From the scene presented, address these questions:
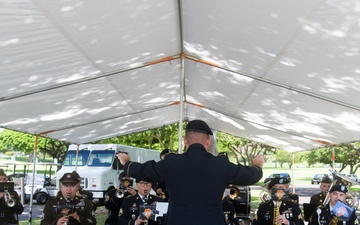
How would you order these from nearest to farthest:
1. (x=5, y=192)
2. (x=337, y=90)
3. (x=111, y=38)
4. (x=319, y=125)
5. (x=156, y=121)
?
(x=111, y=38) → (x=337, y=90) → (x=5, y=192) → (x=319, y=125) → (x=156, y=121)

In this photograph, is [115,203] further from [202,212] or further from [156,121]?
[156,121]

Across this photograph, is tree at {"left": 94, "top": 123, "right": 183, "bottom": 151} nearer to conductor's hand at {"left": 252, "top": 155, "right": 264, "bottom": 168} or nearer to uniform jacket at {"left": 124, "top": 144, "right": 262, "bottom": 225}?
conductor's hand at {"left": 252, "top": 155, "right": 264, "bottom": 168}

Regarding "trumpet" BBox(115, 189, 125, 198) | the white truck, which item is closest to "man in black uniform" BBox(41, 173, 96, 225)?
"trumpet" BBox(115, 189, 125, 198)

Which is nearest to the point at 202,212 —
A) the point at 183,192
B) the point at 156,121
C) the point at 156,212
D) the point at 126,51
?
the point at 183,192

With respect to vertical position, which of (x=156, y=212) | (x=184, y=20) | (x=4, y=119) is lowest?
(x=156, y=212)

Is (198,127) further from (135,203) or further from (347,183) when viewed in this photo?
(347,183)

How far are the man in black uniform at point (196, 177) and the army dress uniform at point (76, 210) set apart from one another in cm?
264

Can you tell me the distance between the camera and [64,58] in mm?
5625

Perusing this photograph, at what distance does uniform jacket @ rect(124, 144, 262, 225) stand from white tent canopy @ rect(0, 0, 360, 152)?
Result: 5.91ft

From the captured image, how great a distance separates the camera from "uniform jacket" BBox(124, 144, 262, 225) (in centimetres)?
326

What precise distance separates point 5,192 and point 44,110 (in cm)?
189

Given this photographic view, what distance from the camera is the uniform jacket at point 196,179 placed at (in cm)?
326

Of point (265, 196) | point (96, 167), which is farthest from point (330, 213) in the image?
point (96, 167)

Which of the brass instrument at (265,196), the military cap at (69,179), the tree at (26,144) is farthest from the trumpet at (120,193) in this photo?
the tree at (26,144)
